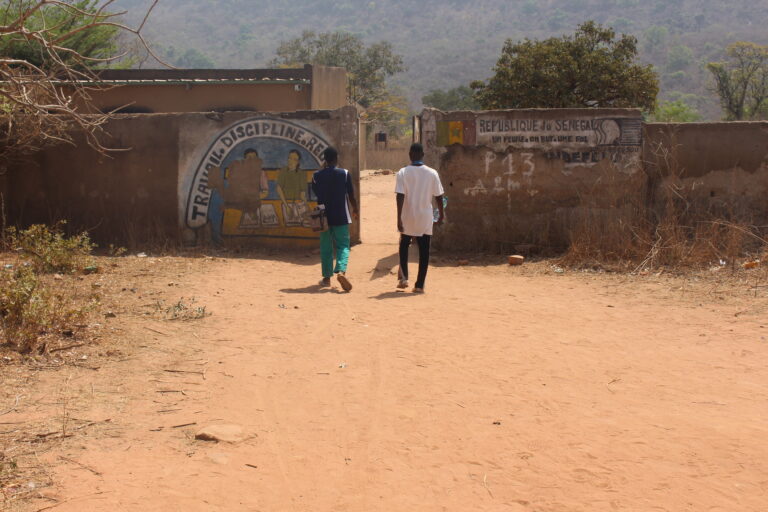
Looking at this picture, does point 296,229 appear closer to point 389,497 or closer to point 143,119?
point 143,119

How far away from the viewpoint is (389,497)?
372 cm

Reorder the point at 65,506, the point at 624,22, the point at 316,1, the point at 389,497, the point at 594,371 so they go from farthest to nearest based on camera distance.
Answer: the point at 316,1 < the point at 624,22 < the point at 594,371 < the point at 389,497 < the point at 65,506

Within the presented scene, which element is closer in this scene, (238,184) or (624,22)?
(238,184)

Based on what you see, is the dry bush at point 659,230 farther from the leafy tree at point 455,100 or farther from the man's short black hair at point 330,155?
the leafy tree at point 455,100

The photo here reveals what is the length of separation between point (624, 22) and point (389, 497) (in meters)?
110

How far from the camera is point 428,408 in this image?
4.82 meters

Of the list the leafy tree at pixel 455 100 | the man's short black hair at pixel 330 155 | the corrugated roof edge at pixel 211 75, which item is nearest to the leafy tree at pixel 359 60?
the leafy tree at pixel 455 100

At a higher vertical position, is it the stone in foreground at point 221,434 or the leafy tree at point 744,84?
the leafy tree at point 744,84

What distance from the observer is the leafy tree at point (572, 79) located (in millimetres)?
22562

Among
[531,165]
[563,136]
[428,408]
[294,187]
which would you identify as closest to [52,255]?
[294,187]

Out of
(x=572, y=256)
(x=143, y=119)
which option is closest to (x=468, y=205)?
(x=572, y=256)

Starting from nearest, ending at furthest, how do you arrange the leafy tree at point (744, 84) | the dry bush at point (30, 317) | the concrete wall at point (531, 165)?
the dry bush at point (30, 317) < the concrete wall at point (531, 165) < the leafy tree at point (744, 84)

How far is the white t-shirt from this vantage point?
835 cm

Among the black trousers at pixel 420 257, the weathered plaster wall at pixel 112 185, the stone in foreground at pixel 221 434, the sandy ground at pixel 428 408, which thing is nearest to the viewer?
the sandy ground at pixel 428 408
